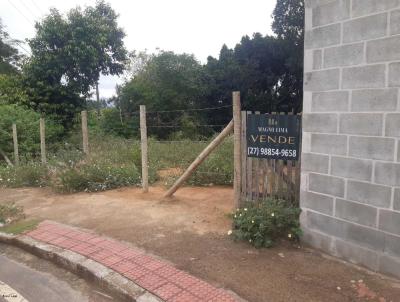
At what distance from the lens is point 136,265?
3.69m

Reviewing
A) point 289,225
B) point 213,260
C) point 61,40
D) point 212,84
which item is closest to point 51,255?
point 213,260

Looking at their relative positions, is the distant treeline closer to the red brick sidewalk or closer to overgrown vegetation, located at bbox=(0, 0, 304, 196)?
overgrown vegetation, located at bbox=(0, 0, 304, 196)

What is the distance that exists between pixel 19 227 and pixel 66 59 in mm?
11449

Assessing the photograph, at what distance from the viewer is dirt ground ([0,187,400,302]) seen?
318 cm

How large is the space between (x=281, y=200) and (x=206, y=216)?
1346 millimetres

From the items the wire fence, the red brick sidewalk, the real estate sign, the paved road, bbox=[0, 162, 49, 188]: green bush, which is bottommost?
the paved road

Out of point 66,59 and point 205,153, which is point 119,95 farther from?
point 205,153

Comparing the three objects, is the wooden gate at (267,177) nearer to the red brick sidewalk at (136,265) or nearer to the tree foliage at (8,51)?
the red brick sidewalk at (136,265)

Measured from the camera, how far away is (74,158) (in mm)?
7801

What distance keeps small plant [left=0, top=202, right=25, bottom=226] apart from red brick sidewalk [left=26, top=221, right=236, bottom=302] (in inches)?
29.4

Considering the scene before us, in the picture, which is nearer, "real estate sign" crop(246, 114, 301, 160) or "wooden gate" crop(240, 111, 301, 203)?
"real estate sign" crop(246, 114, 301, 160)

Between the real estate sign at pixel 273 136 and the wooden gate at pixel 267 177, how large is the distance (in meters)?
0.09

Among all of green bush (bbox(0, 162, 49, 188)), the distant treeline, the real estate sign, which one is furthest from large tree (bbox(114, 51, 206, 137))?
the real estate sign

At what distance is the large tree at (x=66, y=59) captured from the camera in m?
14.7
